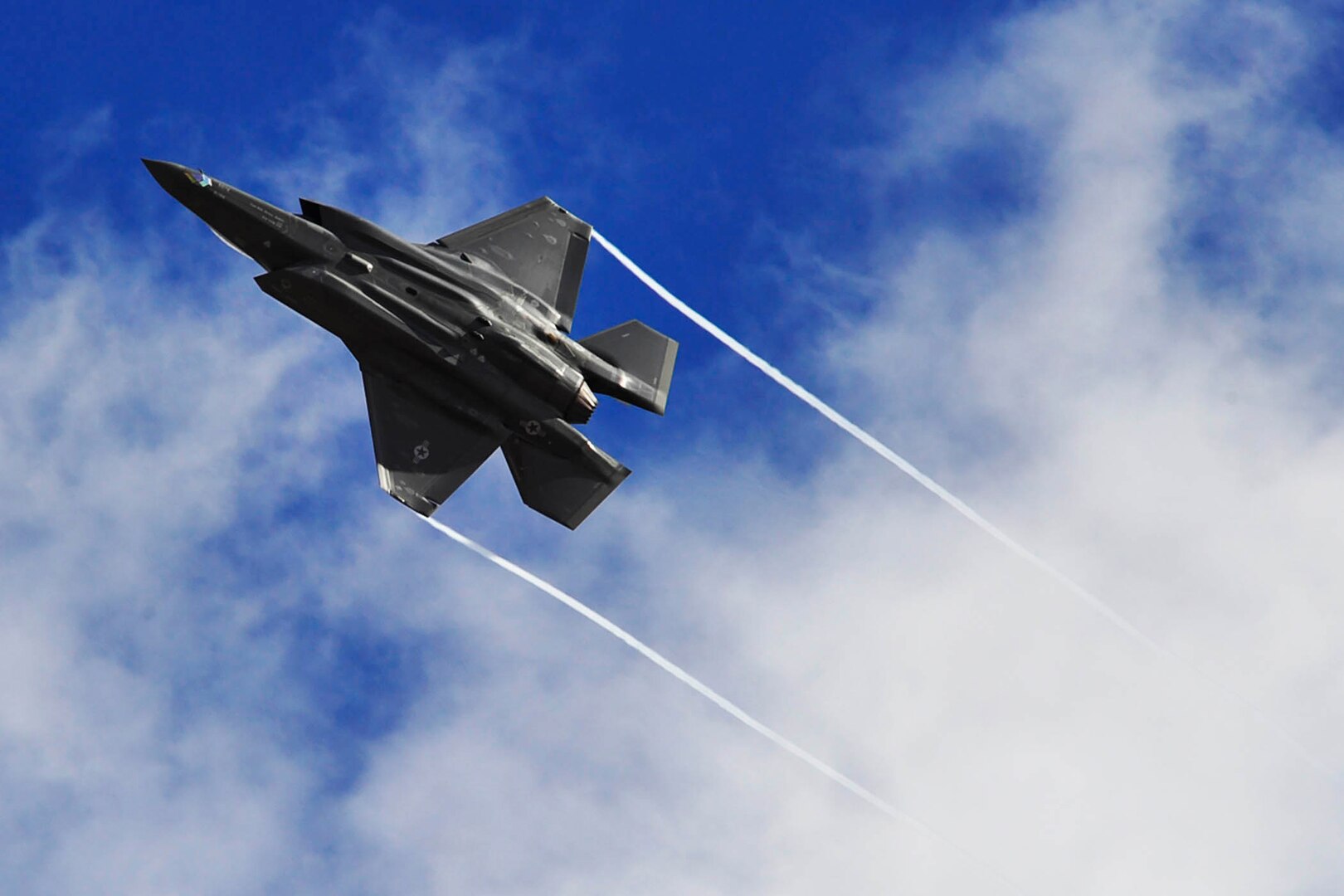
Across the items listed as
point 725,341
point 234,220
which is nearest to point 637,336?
point 725,341

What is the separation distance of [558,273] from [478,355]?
6645 mm

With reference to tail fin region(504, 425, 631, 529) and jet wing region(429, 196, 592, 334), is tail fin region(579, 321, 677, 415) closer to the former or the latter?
jet wing region(429, 196, 592, 334)

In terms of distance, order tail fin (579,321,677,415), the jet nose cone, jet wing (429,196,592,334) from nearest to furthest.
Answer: the jet nose cone < tail fin (579,321,677,415) < jet wing (429,196,592,334)

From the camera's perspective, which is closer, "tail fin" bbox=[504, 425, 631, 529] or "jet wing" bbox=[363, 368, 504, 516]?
"jet wing" bbox=[363, 368, 504, 516]

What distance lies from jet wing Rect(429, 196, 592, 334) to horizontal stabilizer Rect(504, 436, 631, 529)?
202 inches

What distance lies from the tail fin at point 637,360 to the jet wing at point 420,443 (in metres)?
4.92

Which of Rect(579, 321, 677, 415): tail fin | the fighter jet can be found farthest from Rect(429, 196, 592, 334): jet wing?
Rect(579, 321, 677, 415): tail fin

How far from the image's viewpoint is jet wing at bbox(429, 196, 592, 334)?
49.3 m

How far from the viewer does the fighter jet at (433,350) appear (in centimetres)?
4431

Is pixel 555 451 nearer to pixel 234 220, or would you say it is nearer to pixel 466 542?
pixel 466 542

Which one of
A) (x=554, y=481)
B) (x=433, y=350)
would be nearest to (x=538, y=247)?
(x=433, y=350)

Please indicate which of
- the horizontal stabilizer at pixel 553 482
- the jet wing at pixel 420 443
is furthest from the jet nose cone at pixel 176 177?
the horizontal stabilizer at pixel 553 482

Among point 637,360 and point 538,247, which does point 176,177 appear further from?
point 637,360

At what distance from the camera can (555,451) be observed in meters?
46.5
